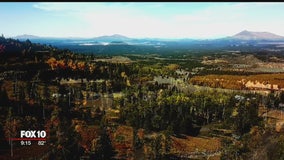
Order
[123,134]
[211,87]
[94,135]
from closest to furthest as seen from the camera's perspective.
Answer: [94,135]
[123,134]
[211,87]

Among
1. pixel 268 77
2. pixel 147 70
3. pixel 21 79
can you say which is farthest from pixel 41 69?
pixel 268 77

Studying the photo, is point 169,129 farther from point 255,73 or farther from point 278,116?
point 255,73

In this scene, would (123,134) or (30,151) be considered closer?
(30,151)

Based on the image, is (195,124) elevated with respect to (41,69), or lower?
lower

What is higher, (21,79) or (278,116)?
(21,79)

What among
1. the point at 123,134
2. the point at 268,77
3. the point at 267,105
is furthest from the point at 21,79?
the point at 268,77

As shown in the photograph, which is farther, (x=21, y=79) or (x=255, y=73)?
(x=255, y=73)

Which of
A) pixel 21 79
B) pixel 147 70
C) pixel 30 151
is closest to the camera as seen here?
pixel 30 151

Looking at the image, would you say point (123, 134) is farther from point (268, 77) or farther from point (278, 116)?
point (268, 77)

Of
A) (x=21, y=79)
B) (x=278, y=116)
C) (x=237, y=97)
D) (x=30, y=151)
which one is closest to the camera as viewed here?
(x=30, y=151)
